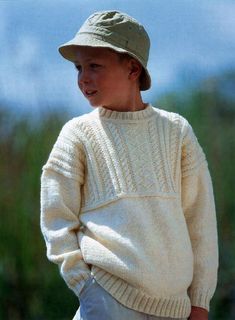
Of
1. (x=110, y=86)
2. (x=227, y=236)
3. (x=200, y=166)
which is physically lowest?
(x=227, y=236)

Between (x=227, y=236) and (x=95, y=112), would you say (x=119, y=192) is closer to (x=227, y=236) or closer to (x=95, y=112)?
(x=95, y=112)

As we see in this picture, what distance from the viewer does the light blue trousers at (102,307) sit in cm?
242

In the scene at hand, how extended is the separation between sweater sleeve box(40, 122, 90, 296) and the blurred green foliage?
4.78 feet

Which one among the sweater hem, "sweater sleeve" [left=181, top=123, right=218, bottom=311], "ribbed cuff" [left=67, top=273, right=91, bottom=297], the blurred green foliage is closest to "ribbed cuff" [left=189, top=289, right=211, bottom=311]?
"sweater sleeve" [left=181, top=123, right=218, bottom=311]

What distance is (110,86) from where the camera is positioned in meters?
2.59

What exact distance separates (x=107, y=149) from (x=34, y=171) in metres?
1.52

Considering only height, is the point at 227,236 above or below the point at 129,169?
below

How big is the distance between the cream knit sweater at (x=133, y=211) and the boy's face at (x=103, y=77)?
0.14 feet

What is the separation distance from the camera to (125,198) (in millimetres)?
2488

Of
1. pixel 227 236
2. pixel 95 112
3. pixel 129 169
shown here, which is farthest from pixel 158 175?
pixel 227 236

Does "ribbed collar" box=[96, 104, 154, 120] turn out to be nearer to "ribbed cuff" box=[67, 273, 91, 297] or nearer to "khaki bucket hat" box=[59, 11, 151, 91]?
"khaki bucket hat" box=[59, 11, 151, 91]

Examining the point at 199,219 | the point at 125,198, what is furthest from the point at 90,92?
the point at 199,219

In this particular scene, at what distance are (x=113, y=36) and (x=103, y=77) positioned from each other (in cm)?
11

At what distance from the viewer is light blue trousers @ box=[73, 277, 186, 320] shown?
7.95ft
